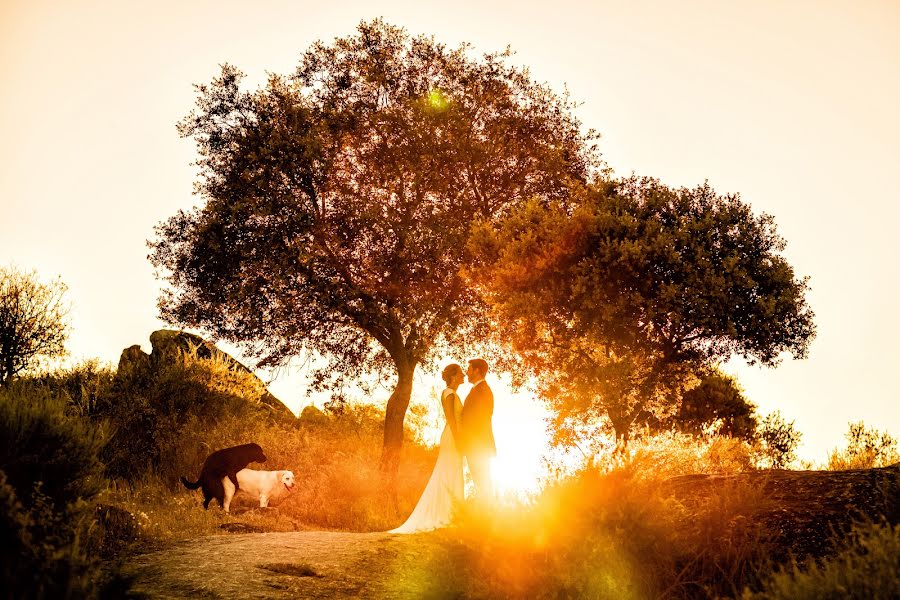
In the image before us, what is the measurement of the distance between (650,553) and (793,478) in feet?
11.9

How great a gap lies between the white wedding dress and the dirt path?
189cm

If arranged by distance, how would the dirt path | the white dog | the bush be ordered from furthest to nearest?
the white dog, the dirt path, the bush

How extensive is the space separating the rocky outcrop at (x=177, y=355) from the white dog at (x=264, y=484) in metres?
11.1

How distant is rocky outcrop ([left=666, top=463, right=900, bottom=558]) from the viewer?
30.4 ft

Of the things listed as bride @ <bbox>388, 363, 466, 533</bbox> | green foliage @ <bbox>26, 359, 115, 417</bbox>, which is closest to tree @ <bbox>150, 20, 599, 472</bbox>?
green foliage @ <bbox>26, 359, 115, 417</bbox>

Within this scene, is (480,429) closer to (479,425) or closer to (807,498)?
(479,425)

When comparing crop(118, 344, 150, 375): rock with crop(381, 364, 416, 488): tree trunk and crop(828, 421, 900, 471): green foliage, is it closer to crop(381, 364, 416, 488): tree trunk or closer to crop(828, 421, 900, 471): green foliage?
crop(381, 364, 416, 488): tree trunk

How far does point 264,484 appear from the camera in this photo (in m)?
18.5

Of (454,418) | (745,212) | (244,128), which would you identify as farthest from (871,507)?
(244,128)

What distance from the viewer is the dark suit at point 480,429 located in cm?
1370

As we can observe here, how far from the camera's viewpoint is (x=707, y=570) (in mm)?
9078

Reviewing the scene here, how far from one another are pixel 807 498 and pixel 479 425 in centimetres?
575

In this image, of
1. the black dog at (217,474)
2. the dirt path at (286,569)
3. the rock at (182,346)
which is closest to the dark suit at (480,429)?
the dirt path at (286,569)

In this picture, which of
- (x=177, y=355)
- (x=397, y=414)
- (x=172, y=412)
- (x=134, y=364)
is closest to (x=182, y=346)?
(x=177, y=355)
